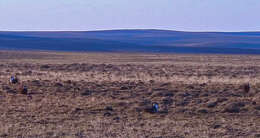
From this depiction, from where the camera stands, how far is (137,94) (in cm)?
1927

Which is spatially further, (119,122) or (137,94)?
(137,94)

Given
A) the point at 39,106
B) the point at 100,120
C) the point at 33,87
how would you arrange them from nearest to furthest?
the point at 100,120 < the point at 39,106 < the point at 33,87

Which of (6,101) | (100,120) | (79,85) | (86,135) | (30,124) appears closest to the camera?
(86,135)

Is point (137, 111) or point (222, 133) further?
point (137, 111)

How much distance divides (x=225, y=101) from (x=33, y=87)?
26.2 ft

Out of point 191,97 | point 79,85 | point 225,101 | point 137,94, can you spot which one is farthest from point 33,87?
point 225,101

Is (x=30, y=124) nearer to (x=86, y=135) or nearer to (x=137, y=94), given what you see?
(x=86, y=135)

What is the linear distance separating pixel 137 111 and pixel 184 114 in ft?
4.31

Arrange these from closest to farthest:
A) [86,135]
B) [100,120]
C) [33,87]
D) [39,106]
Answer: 1. [86,135]
2. [100,120]
3. [39,106]
4. [33,87]

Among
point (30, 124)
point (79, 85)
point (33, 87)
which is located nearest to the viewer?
point (30, 124)

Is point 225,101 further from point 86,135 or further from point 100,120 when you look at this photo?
point 86,135

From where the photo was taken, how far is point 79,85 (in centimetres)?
2256

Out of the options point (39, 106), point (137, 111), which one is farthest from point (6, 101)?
point (137, 111)

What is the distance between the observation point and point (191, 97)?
18.2 metres
